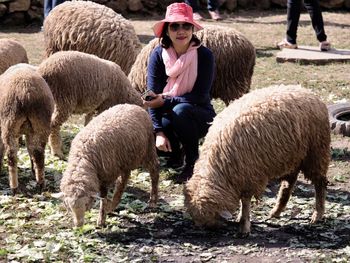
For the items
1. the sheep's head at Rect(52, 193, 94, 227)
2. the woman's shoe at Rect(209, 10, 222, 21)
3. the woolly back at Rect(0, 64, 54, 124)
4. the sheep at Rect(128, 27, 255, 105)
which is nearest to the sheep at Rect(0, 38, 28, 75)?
the sheep at Rect(128, 27, 255, 105)

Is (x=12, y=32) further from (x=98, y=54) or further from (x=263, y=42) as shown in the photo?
(x=98, y=54)

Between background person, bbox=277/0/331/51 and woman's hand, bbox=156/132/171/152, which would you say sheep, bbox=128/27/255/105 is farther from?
background person, bbox=277/0/331/51

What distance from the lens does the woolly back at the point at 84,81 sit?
6285 millimetres

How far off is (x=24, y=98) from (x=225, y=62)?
2.30 m

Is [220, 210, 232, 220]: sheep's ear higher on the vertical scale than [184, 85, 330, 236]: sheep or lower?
lower

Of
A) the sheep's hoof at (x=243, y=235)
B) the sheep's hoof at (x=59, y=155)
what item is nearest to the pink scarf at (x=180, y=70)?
the sheep's hoof at (x=59, y=155)

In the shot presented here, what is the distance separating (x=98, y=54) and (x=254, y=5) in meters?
8.21

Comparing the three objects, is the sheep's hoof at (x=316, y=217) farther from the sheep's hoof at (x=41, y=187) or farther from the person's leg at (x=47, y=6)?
the person's leg at (x=47, y=6)

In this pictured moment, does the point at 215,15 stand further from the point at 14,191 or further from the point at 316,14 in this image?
the point at 14,191

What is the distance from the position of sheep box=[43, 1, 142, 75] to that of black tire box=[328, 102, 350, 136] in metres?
2.20

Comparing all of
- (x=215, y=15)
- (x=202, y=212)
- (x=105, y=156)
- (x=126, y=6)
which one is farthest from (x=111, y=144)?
(x=126, y=6)

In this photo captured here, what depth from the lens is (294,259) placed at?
14.9ft

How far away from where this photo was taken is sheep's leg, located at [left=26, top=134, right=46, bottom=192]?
18.5 ft

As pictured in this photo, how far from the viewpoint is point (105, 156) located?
4973mm
